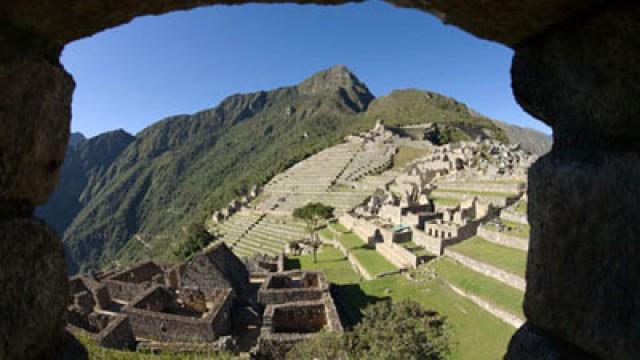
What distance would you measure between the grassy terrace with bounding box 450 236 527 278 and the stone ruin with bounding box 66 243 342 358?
698 cm

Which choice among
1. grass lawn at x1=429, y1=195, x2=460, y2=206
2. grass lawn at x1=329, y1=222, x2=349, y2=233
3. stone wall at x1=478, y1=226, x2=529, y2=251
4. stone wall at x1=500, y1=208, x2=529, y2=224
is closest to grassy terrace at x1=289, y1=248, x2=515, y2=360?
stone wall at x1=478, y1=226, x2=529, y2=251

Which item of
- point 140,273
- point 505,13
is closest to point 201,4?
point 505,13

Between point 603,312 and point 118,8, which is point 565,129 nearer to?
point 603,312

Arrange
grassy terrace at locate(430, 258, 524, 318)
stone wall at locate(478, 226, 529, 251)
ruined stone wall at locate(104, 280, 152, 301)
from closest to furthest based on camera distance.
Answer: grassy terrace at locate(430, 258, 524, 318), stone wall at locate(478, 226, 529, 251), ruined stone wall at locate(104, 280, 152, 301)

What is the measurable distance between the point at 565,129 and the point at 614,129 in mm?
274

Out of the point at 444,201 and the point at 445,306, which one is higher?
the point at 444,201

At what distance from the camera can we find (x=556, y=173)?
5.85 ft

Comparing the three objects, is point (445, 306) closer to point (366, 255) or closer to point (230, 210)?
point (366, 255)

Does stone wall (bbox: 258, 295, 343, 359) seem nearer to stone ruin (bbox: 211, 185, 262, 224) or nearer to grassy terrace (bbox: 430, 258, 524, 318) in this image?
grassy terrace (bbox: 430, 258, 524, 318)

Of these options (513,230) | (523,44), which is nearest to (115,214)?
(513,230)

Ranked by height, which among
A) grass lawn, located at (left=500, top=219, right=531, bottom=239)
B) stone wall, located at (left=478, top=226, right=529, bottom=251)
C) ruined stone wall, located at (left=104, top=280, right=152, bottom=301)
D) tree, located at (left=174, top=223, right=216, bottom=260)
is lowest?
tree, located at (left=174, top=223, right=216, bottom=260)

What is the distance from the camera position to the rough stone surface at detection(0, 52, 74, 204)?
5.10 ft

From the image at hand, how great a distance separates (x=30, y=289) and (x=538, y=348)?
2.59 m

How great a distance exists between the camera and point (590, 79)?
5.49 ft
